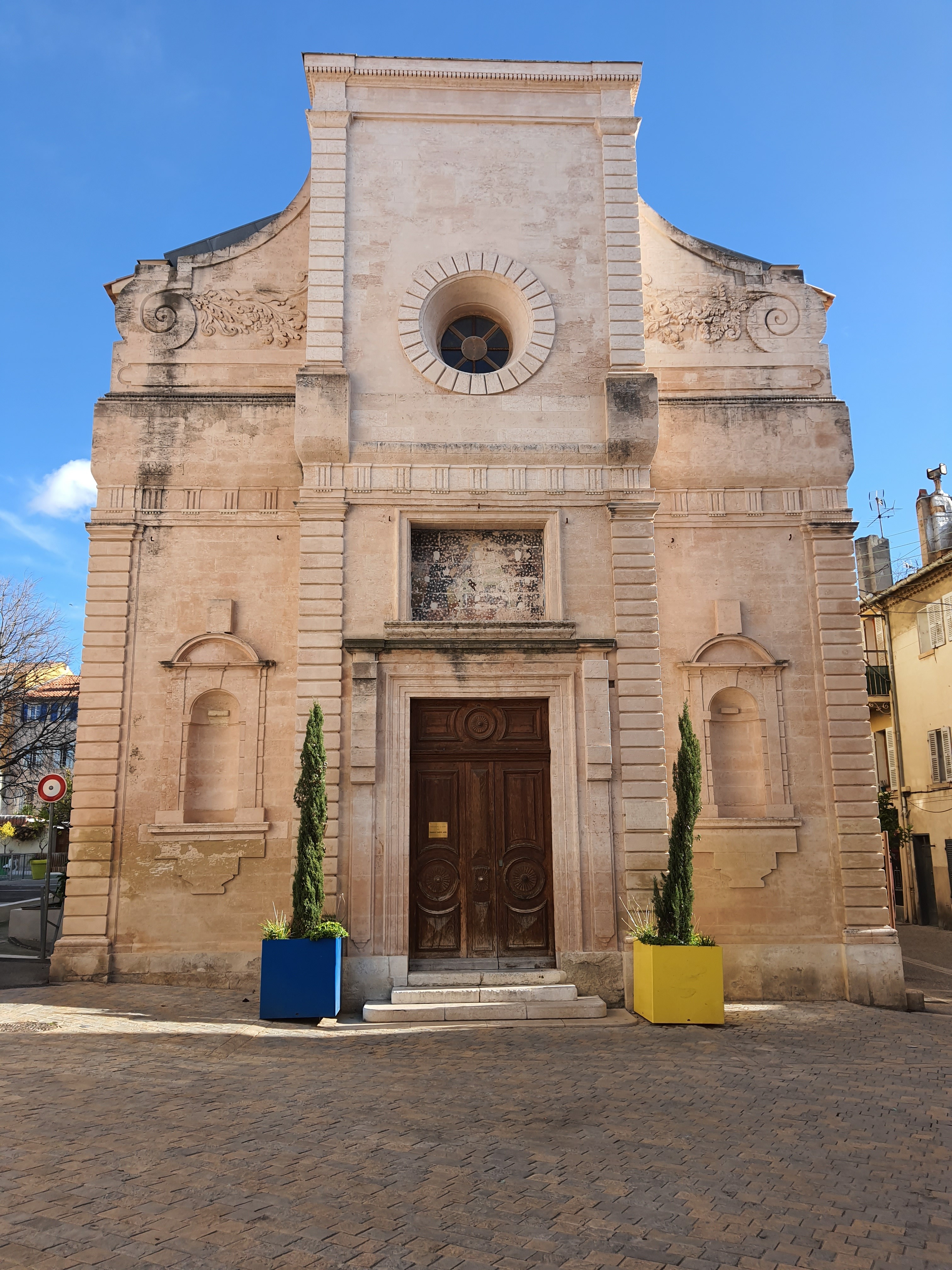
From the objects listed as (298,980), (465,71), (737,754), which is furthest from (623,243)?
(298,980)

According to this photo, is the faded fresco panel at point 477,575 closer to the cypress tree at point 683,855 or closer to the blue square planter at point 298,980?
the cypress tree at point 683,855

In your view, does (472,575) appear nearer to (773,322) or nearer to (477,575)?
(477,575)

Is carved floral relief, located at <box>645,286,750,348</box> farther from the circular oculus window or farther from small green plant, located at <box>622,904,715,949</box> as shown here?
small green plant, located at <box>622,904,715,949</box>

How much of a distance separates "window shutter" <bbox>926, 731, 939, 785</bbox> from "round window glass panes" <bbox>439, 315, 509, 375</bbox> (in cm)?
1762

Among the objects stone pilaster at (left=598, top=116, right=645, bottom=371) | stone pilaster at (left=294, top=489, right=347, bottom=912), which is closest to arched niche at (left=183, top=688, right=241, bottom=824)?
stone pilaster at (left=294, top=489, right=347, bottom=912)

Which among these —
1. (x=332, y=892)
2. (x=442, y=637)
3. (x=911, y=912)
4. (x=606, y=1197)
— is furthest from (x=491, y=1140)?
(x=911, y=912)

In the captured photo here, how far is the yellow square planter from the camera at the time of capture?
1048cm

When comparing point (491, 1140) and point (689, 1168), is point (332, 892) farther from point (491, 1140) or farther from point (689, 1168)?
point (689, 1168)

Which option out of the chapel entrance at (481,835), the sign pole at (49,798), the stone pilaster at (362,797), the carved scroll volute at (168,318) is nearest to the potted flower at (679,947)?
the chapel entrance at (481,835)

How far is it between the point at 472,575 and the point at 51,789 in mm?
6906

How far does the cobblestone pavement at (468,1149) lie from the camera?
467 centimetres

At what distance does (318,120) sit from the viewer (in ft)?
45.2

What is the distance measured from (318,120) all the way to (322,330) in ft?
10.7

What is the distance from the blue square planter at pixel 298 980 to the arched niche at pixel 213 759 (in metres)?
2.76
